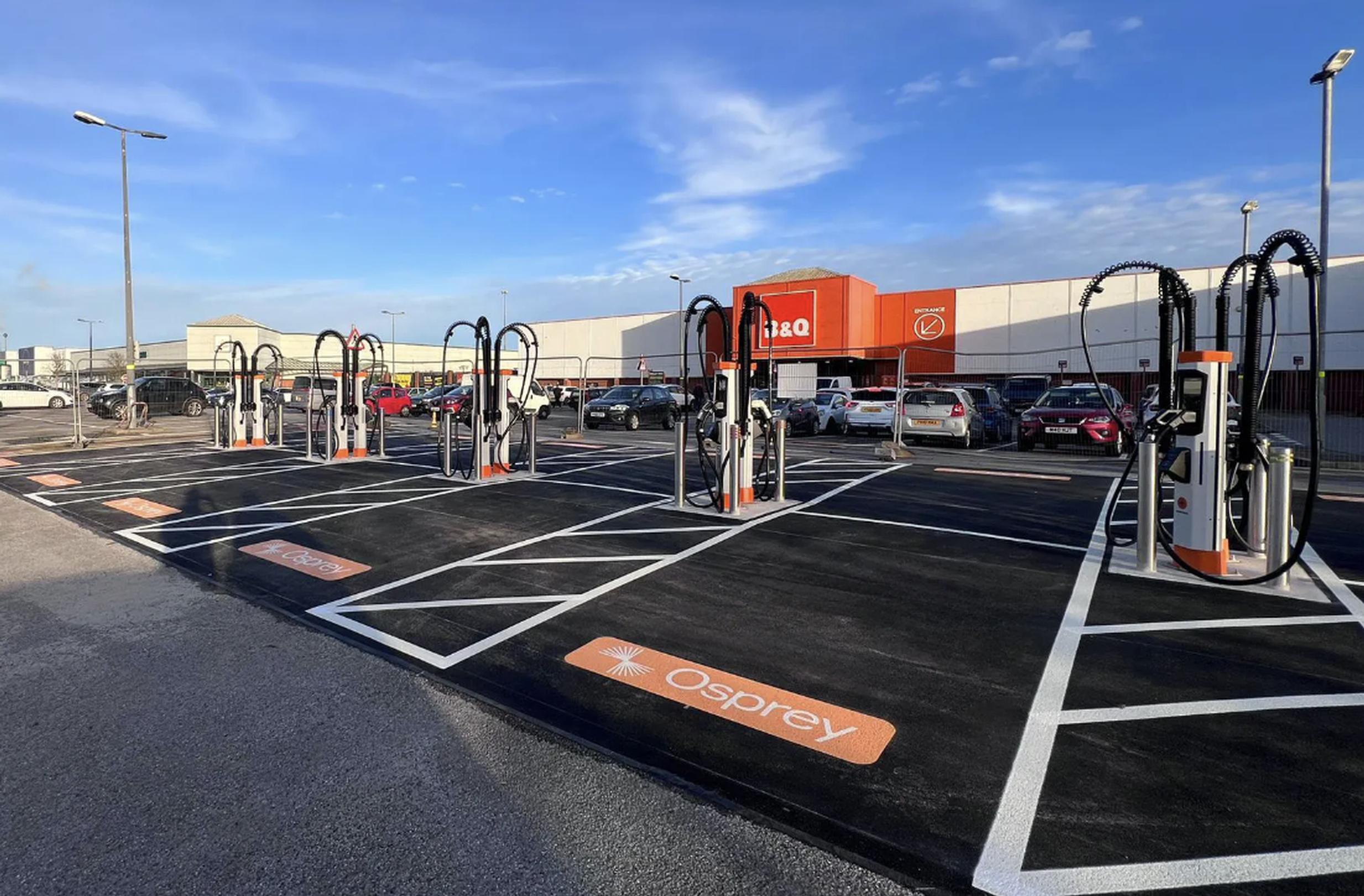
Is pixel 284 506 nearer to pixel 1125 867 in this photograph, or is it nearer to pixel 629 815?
pixel 629 815

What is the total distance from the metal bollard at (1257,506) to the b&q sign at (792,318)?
32791 mm

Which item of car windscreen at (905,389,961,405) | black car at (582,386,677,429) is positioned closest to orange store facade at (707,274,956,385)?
black car at (582,386,677,429)

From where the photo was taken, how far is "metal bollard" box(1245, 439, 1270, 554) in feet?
19.4

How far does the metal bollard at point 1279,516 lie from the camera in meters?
5.40

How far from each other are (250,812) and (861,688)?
278cm

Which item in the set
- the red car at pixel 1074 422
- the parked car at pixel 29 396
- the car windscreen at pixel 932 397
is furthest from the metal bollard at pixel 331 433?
the parked car at pixel 29 396

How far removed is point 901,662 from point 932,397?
1371 cm

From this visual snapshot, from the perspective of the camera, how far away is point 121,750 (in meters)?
3.22

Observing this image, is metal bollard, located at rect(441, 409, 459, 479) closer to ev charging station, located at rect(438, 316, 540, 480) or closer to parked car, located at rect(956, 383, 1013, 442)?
ev charging station, located at rect(438, 316, 540, 480)

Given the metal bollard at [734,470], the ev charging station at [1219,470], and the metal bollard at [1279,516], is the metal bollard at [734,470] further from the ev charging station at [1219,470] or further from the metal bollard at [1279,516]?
the metal bollard at [1279,516]

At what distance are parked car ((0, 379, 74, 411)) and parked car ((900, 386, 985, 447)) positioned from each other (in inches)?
1468

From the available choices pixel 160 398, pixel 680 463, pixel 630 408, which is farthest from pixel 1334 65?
pixel 160 398

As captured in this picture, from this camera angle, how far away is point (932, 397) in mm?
16938

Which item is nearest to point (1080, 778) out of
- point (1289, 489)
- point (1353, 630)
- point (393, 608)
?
point (1353, 630)
